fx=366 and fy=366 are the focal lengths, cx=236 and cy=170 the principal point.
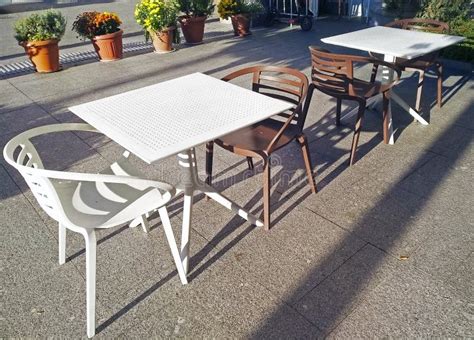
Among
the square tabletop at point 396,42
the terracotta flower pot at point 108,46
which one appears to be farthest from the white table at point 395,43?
the terracotta flower pot at point 108,46

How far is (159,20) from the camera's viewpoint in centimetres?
661

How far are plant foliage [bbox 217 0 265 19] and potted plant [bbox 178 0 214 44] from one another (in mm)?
402

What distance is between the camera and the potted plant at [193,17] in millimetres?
7293

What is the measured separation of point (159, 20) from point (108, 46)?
1.03 m

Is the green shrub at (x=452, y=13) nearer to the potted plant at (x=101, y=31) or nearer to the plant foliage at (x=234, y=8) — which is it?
→ the plant foliage at (x=234, y=8)

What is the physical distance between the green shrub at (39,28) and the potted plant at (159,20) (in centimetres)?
145

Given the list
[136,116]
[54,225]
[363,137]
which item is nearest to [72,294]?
[54,225]

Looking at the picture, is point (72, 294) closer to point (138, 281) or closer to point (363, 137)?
point (138, 281)

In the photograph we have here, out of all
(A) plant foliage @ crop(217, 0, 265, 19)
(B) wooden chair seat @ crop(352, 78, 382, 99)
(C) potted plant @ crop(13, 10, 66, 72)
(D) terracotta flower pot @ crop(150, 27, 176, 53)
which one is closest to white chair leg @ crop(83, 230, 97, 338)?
(B) wooden chair seat @ crop(352, 78, 382, 99)

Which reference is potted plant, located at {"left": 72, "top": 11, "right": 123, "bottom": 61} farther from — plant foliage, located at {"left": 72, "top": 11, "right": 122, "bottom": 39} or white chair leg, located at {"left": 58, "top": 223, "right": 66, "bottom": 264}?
white chair leg, located at {"left": 58, "top": 223, "right": 66, "bottom": 264}

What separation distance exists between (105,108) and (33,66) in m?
5.15

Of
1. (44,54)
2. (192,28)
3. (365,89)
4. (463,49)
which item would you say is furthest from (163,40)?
(463,49)

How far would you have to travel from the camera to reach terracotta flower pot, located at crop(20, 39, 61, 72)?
566 cm

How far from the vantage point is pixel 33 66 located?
6.28 m
